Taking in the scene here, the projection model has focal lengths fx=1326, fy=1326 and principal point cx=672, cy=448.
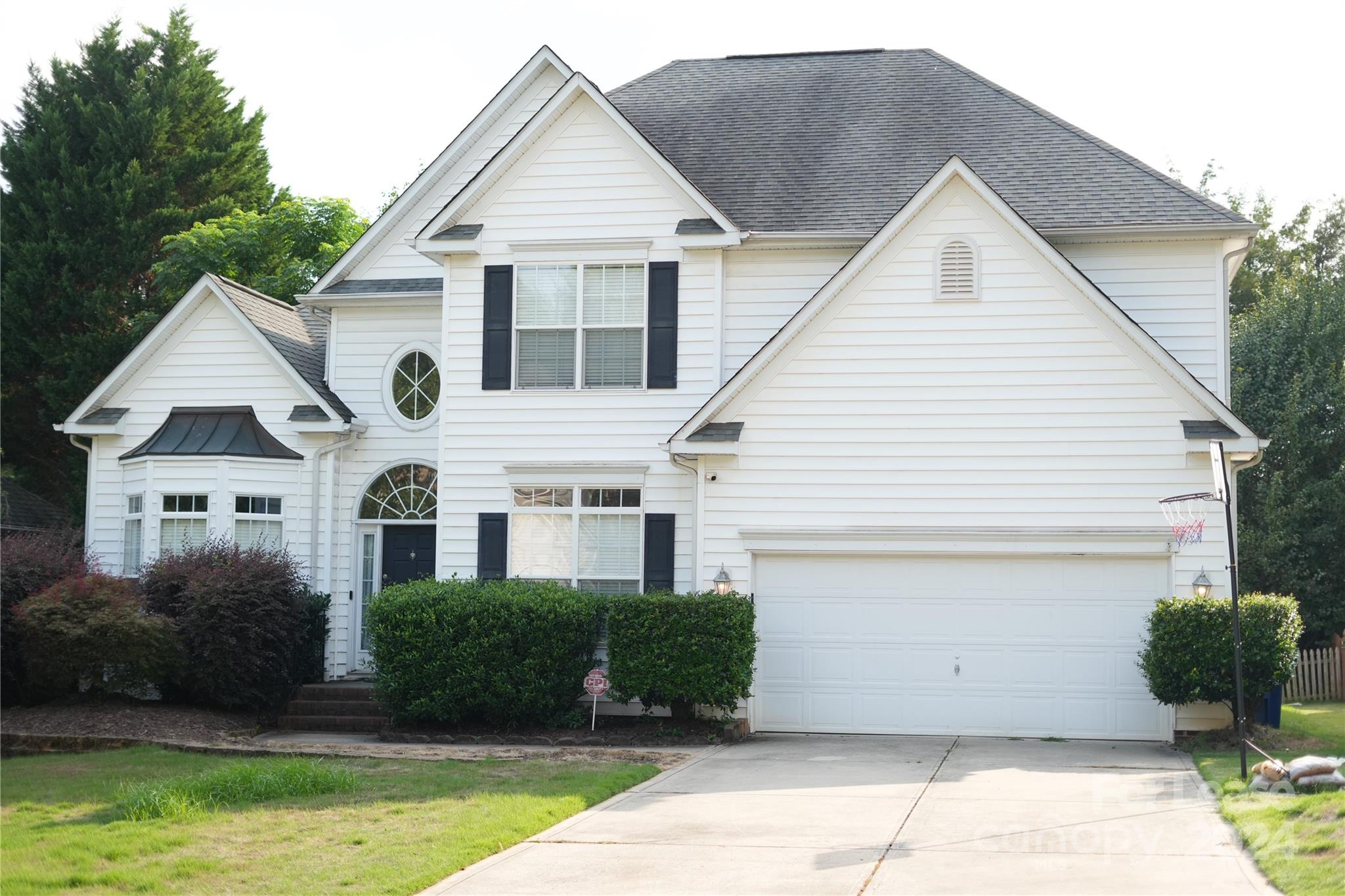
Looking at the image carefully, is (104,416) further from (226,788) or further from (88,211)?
(88,211)

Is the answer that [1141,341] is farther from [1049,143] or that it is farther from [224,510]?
[224,510]

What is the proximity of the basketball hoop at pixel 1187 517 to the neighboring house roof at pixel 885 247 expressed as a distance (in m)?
0.83

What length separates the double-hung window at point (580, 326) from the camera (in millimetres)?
16703

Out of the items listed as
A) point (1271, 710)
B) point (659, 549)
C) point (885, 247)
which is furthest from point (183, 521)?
point (1271, 710)

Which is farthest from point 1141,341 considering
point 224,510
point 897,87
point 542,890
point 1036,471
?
point 224,510

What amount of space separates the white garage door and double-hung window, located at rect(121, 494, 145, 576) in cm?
874

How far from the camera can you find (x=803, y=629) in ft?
51.0

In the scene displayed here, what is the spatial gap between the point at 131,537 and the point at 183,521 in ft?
3.74

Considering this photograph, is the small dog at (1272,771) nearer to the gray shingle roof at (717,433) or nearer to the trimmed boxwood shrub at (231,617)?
the gray shingle roof at (717,433)

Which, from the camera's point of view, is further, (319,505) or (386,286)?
→ (386,286)

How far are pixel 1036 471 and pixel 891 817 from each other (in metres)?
6.29

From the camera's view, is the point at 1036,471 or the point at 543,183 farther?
the point at 543,183

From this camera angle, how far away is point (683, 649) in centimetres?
1452

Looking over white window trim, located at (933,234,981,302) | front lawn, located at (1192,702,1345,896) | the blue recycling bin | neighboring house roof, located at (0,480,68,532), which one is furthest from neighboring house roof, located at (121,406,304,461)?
the blue recycling bin
